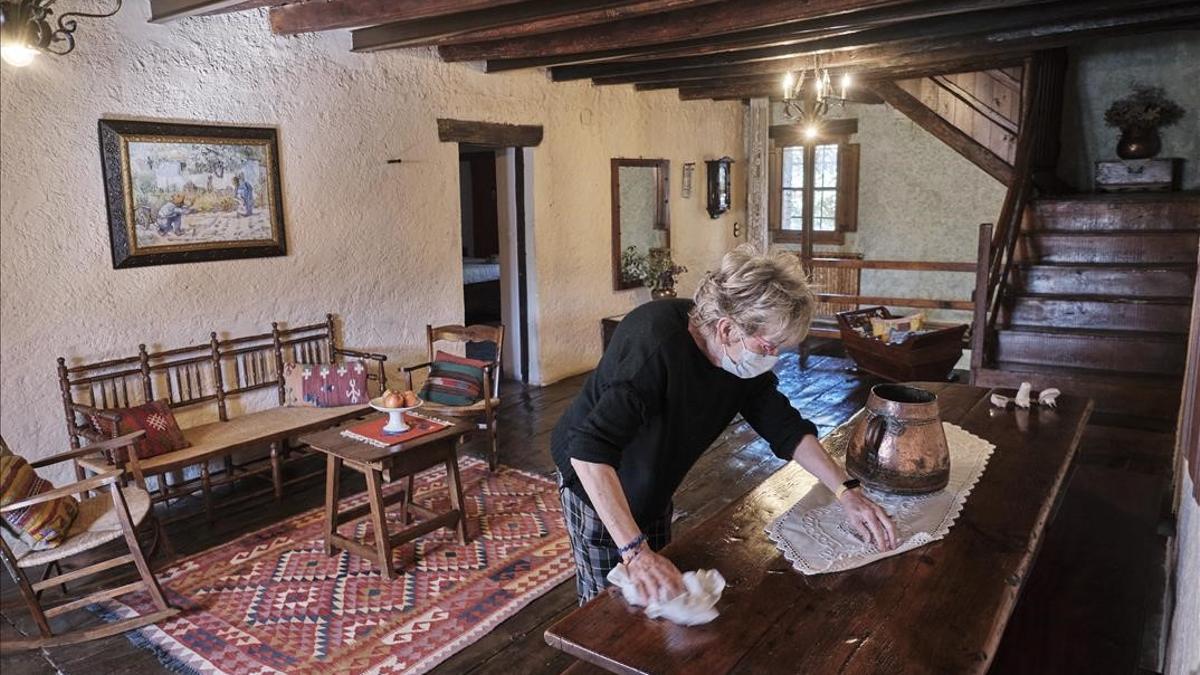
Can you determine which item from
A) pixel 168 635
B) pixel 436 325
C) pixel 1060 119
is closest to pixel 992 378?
pixel 1060 119

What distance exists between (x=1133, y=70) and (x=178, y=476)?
24.7ft

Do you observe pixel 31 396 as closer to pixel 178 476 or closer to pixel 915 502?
pixel 178 476

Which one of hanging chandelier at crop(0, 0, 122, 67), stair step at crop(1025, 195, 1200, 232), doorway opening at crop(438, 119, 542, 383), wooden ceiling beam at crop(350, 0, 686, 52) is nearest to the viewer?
hanging chandelier at crop(0, 0, 122, 67)

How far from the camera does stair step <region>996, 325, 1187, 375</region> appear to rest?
14.6ft

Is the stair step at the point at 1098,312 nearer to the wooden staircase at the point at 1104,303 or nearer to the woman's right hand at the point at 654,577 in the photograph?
the wooden staircase at the point at 1104,303

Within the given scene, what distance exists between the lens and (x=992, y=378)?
4648 millimetres

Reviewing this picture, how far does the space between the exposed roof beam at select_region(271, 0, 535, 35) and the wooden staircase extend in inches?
141

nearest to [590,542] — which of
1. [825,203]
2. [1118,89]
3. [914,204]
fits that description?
[1118,89]

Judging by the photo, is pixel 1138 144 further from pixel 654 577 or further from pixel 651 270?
pixel 654 577

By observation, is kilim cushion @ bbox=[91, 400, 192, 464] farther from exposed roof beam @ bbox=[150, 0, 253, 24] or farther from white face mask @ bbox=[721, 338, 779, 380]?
white face mask @ bbox=[721, 338, 779, 380]

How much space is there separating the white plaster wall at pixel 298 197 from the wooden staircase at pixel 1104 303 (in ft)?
10.8

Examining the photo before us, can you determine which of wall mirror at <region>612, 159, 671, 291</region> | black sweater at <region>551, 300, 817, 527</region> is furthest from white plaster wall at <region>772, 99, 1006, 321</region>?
black sweater at <region>551, 300, 817, 527</region>

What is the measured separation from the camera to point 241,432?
13.2 ft

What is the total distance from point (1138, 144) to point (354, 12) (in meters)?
5.80
